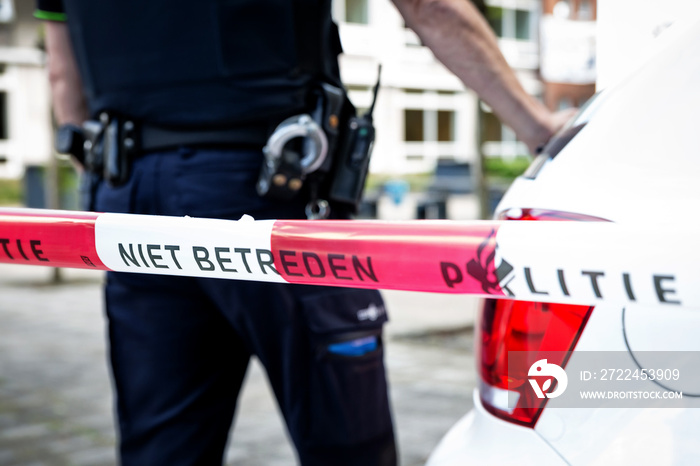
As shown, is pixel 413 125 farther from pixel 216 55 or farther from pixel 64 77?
pixel 216 55

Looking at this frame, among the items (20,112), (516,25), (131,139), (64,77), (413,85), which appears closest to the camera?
(131,139)

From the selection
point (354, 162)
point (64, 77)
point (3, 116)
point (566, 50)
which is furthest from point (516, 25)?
point (354, 162)

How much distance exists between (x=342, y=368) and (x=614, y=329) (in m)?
0.69

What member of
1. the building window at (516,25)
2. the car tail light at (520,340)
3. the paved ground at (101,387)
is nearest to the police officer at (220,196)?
the car tail light at (520,340)

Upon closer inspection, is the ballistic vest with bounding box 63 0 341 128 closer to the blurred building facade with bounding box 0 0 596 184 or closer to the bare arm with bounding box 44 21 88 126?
the bare arm with bounding box 44 21 88 126

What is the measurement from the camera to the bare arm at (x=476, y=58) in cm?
176

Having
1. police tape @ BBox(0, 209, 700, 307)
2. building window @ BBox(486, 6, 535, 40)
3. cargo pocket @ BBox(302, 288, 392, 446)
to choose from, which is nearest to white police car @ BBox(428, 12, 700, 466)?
police tape @ BBox(0, 209, 700, 307)

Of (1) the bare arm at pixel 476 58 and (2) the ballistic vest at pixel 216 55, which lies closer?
(2) the ballistic vest at pixel 216 55

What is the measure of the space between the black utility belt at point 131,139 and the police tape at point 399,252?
50 cm

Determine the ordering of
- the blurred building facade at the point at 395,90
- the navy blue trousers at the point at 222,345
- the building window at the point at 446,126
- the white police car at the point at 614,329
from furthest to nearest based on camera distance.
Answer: the building window at the point at 446,126 → the blurred building facade at the point at 395,90 → the navy blue trousers at the point at 222,345 → the white police car at the point at 614,329

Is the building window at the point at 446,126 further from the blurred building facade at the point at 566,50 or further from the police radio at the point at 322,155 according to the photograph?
the police radio at the point at 322,155

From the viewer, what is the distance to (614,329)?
3.58ft

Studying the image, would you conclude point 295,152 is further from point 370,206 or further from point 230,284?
point 370,206

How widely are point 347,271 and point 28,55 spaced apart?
22.5 meters
